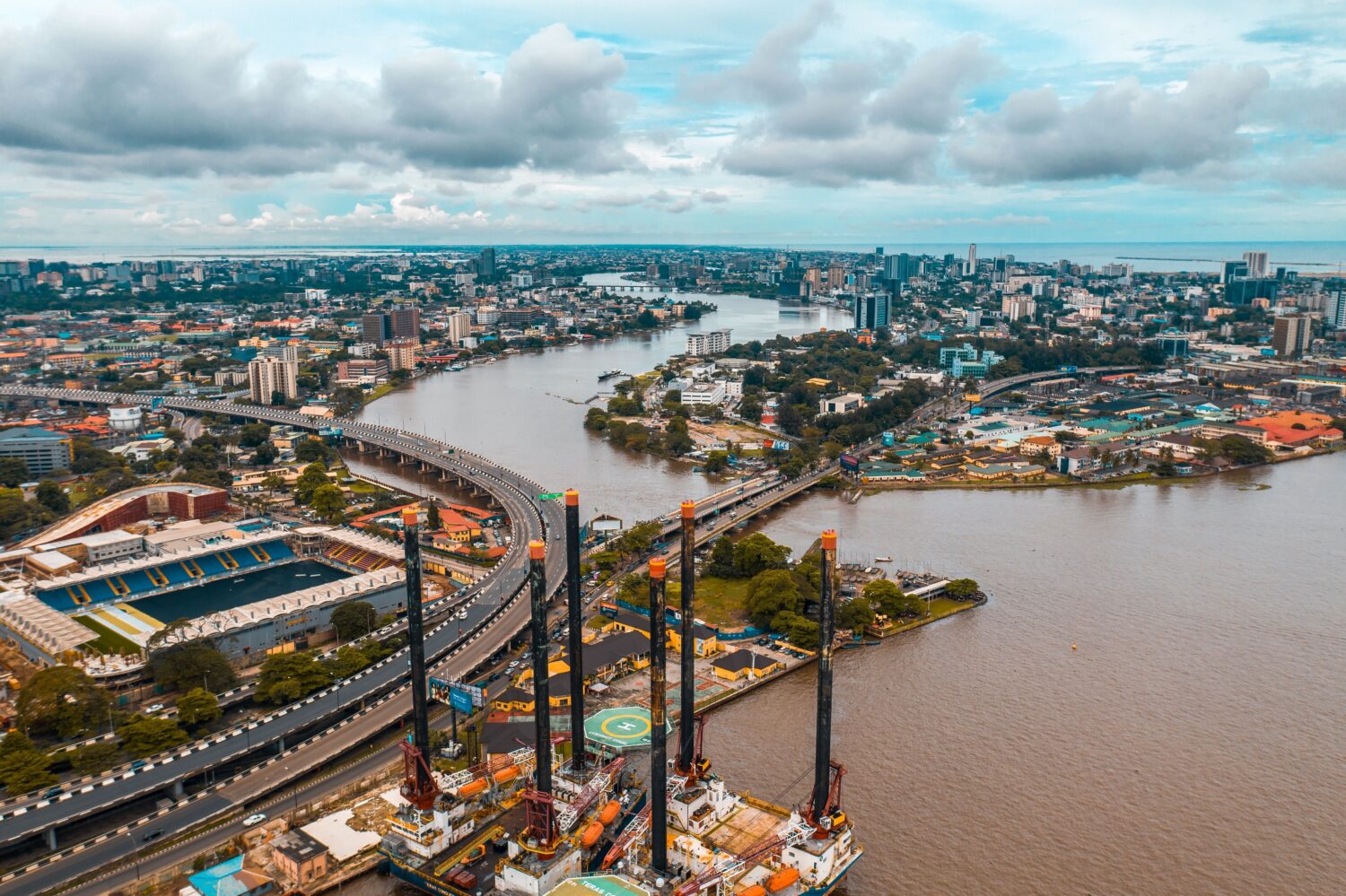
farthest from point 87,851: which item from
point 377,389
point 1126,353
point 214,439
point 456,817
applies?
point 1126,353

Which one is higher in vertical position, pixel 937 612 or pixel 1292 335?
pixel 1292 335

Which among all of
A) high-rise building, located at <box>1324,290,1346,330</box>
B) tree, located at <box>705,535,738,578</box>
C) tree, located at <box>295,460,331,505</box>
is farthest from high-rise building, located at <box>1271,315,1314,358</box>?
tree, located at <box>295,460,331,505</box>

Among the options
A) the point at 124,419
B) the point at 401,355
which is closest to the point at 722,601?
the point at 124,419

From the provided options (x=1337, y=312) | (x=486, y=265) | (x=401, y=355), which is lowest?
(x=401, y=355)

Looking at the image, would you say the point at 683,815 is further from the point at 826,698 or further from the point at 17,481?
the point at 17,481

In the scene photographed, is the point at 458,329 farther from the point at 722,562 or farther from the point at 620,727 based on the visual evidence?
the point at 620,727

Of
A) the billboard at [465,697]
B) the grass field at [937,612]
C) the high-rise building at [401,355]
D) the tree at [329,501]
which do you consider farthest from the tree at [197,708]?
the high-rise building at [401,355]

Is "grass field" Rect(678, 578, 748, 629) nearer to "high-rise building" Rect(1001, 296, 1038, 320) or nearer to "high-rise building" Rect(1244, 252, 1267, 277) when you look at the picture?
"high-rise building" Rect(1001, 296, 1038, 320)
